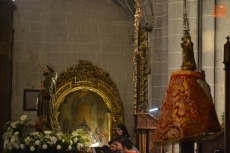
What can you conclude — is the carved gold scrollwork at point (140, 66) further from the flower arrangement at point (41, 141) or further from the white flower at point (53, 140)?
the white flower at point (53, 140)

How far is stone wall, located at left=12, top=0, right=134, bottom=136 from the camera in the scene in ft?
56.3

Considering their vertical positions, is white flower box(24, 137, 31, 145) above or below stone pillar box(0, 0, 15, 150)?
below

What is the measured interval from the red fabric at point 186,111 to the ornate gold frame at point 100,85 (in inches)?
427

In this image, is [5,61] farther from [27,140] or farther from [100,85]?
[27,140]

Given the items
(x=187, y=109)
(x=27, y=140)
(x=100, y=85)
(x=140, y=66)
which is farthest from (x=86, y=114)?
(x=187, y=109)

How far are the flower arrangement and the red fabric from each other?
4074 mm

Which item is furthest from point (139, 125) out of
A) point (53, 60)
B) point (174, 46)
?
point (53, 60)

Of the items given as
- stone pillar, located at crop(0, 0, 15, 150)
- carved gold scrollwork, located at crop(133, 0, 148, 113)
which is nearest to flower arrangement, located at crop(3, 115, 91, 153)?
carved gold scrollwork, located at crop(133, 0, 148, 113)

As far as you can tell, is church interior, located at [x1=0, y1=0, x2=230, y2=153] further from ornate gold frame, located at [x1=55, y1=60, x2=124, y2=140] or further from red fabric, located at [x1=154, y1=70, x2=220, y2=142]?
red fabric, located at [x1=154, y1=70, x2=220, y2=142]

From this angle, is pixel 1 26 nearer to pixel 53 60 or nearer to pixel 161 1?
pixel 53 60

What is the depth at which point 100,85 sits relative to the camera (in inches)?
686

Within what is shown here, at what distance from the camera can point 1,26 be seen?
16.2m

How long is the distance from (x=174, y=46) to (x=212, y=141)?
123 inches

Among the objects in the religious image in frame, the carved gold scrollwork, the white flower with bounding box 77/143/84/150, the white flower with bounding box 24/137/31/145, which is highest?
the carved gold scrollwork
